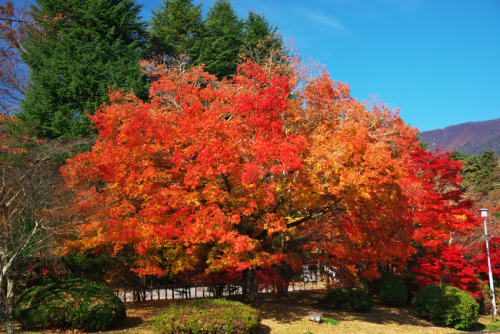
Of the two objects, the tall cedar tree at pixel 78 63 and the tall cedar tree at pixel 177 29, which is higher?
the tall cedar tree at pixel 177 29

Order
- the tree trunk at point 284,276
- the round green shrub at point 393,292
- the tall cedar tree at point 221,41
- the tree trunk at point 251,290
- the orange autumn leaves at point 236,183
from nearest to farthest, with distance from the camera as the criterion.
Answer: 1. the orange autumn leaves at point 236,183
2. the tree trunk at point 251,290
3. the tree trunk at point 284,276
4. the round green shrub at point 393,292
5. the tall cedar tree at point 221,41

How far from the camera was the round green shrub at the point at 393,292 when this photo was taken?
1745 cm

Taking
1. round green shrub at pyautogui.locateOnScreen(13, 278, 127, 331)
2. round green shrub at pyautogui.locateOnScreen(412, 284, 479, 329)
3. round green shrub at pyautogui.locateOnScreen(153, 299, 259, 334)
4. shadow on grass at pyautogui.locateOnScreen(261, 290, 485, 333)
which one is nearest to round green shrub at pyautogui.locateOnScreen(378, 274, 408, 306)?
shadow on grass at pyautogui.locateOnScreen(261, 290, 485, 333)

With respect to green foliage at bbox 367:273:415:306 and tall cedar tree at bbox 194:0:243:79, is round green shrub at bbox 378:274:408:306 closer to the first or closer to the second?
green foliage at bbox 367:273:415:306

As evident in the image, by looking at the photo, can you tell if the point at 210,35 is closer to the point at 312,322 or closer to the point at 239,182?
the point at 239,182

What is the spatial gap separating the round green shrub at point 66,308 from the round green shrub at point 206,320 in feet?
4.76

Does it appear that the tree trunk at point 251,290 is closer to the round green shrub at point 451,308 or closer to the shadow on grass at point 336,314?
the shadow on grass at point 336,314

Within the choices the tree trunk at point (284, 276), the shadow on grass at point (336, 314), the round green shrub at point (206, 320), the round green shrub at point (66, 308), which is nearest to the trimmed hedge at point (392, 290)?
the shadow on grass at point (336, 314)

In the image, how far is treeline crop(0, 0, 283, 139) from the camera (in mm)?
22172

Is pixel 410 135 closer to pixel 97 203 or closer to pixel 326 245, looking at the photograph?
pixel 326 245

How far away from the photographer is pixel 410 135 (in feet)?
70.4

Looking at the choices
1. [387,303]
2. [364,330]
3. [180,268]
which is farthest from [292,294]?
[180,268]

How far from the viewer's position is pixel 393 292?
17.5 meters

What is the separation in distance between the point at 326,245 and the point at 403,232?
3.52 meters
